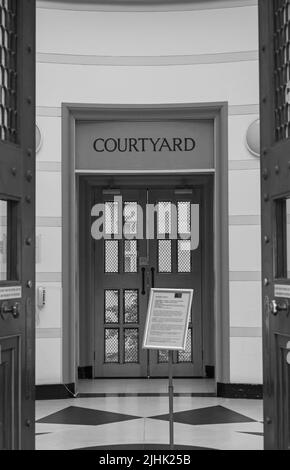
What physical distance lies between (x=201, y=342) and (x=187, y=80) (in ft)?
→ 10.7

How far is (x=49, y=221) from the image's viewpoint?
25.0 feet

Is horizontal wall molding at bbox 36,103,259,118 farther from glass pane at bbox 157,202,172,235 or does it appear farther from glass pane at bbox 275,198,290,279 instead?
glass pane at bbox 275,198,290,279

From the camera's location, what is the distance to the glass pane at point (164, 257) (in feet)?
29.8

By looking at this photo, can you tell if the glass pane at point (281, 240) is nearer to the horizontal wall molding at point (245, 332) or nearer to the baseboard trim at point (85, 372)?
the horizontal wall molding at point (245, 332)

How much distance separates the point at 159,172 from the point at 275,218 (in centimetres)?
432

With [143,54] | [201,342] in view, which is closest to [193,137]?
[143,54]

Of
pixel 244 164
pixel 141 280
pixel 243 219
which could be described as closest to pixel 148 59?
pixel 244 164

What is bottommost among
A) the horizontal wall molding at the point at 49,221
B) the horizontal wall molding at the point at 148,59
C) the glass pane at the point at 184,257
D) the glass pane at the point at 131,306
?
the glass pane at the point at 131,306

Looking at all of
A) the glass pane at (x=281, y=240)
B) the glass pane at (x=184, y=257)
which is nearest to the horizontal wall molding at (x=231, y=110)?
the glass pane at (x=184, y=257)

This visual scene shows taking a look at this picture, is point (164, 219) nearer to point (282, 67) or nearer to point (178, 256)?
point (178, 256)

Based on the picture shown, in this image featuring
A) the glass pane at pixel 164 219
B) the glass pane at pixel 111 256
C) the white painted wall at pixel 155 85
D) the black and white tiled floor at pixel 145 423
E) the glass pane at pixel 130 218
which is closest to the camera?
the black and white tiled floor at pixel 145 423

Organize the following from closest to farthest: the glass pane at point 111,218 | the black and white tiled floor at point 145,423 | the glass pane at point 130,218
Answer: the black and white tiled floor at point 145,423 < the glass pane at point 130,218 < the glass pane at point 111,218

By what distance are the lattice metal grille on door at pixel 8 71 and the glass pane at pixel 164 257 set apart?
223 inches

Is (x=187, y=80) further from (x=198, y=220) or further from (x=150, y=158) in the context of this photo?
(x=198, y=220)
